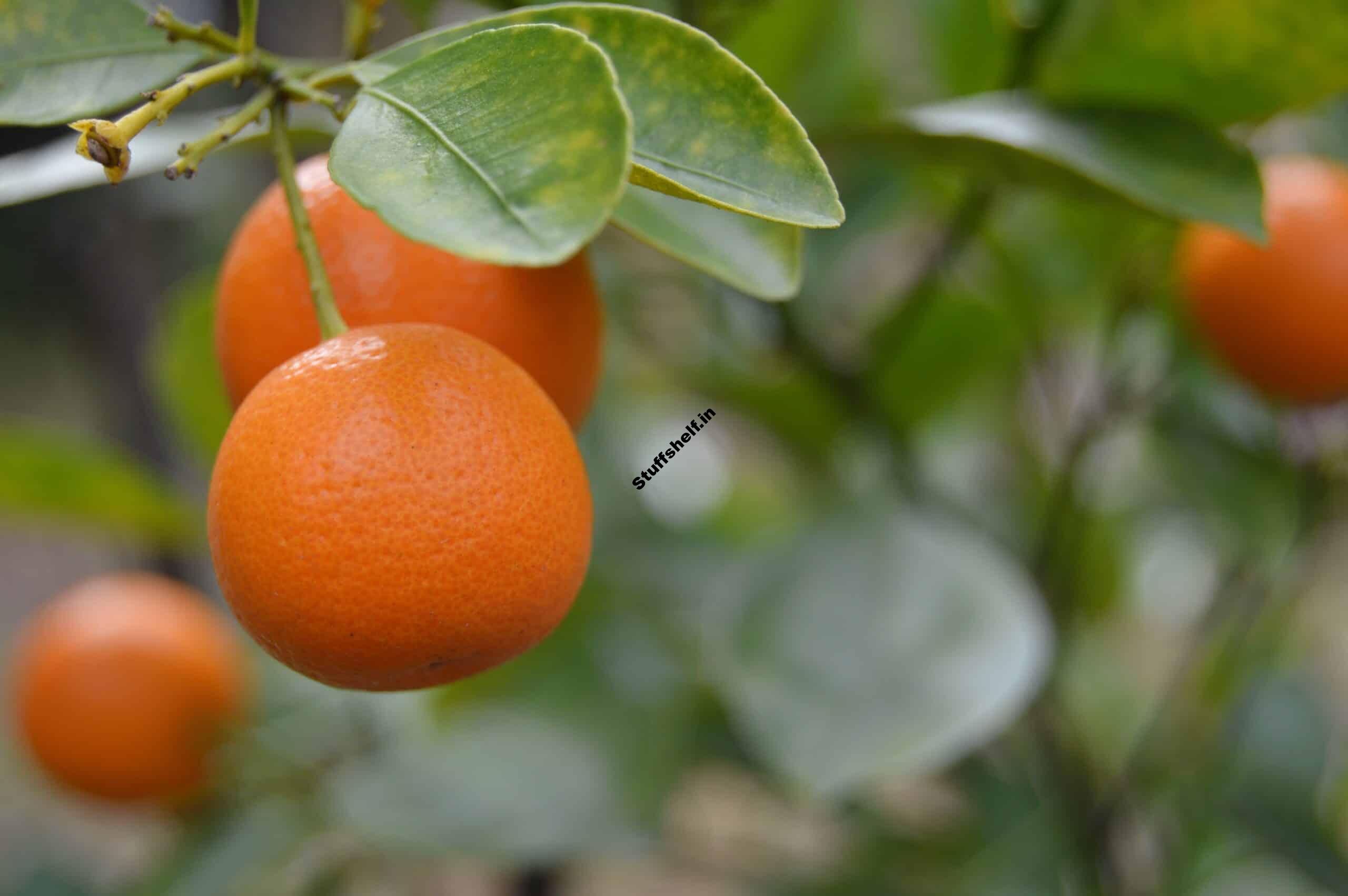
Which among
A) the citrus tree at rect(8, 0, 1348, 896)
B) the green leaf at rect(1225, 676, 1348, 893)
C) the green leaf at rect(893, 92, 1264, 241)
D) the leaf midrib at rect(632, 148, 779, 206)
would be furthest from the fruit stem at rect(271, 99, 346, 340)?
the green leaf at rect(1225, 676, 1348, 893)

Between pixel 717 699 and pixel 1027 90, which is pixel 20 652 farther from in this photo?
pixel 1027 90

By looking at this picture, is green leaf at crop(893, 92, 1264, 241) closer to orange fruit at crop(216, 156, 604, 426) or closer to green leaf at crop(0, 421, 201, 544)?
orange fruit at crop(216, 156, 604, 426)

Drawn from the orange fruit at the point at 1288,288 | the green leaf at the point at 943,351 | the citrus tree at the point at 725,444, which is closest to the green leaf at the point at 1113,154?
the citrus tree at the point at 725,444

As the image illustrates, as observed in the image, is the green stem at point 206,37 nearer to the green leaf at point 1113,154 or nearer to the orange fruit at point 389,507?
the orange fruit at point 389,507

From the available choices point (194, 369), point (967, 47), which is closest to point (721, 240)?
point (967, 47)

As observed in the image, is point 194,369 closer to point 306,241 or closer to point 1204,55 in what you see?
point 306,241

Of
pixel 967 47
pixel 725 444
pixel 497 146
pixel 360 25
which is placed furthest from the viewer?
pixel 725 444
